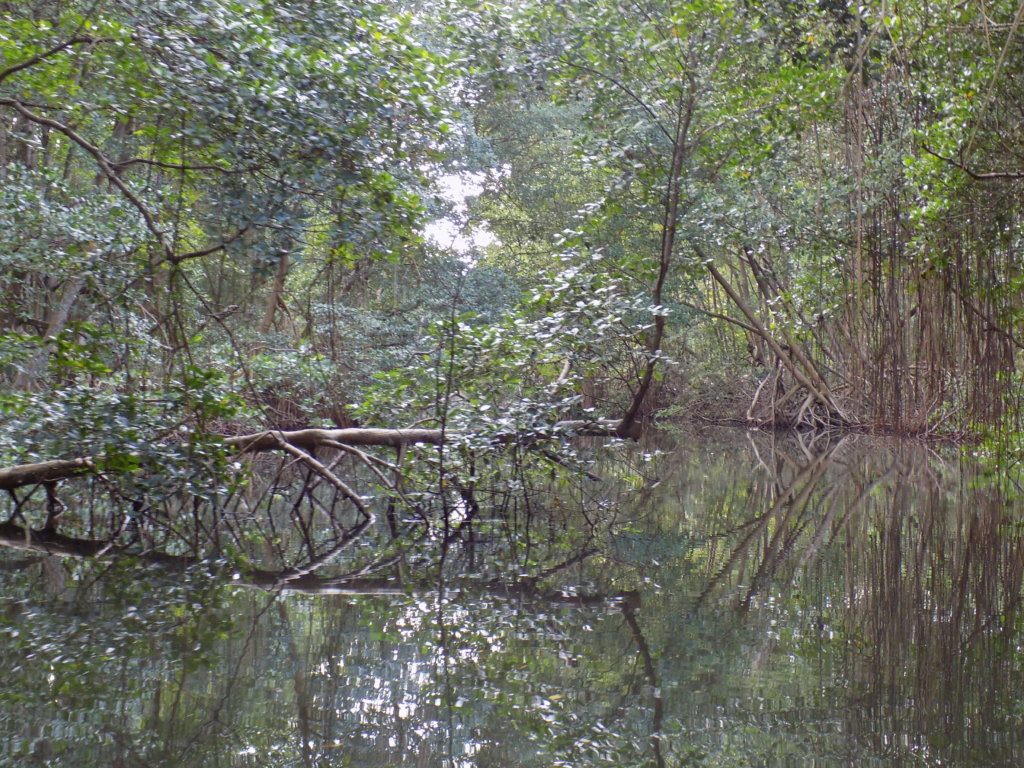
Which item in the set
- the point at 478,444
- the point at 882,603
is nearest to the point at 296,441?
the point at 478,444

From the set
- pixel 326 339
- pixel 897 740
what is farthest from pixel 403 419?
pixel 326 339

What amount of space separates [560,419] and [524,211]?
12.9 meters

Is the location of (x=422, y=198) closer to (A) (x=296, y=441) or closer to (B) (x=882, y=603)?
(A) (x=296, y=441)

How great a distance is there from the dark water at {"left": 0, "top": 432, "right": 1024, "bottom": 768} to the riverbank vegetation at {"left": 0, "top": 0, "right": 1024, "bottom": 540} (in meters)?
1.03

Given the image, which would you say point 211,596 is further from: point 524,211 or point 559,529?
point 524,211

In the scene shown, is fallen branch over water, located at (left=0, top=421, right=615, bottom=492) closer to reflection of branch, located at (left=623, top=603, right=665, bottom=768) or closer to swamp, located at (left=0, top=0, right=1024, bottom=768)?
swamp, located at (left=0, top=0, right=1024, bottom=768)

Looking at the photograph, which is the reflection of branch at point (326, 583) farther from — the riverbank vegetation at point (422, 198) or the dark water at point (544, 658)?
the riverbank vegetation at point (422, 198)

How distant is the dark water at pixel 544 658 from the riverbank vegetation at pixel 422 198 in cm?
103

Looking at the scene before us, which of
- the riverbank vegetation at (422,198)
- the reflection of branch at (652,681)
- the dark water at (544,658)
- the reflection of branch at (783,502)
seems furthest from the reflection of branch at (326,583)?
the reflection of branch at (783,502)

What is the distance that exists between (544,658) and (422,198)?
3.54m

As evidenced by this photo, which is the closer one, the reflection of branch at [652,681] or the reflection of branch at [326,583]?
the reflection of branch at [652,681]

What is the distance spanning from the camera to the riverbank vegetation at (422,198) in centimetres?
474

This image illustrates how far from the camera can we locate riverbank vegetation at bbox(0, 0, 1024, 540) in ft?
15.6

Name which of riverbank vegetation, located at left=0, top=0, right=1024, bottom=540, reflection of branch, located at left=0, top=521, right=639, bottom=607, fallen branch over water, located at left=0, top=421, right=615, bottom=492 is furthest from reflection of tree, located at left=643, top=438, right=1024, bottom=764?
fallen branch over water, located at left=0, top=421, right=615, bottom=492
